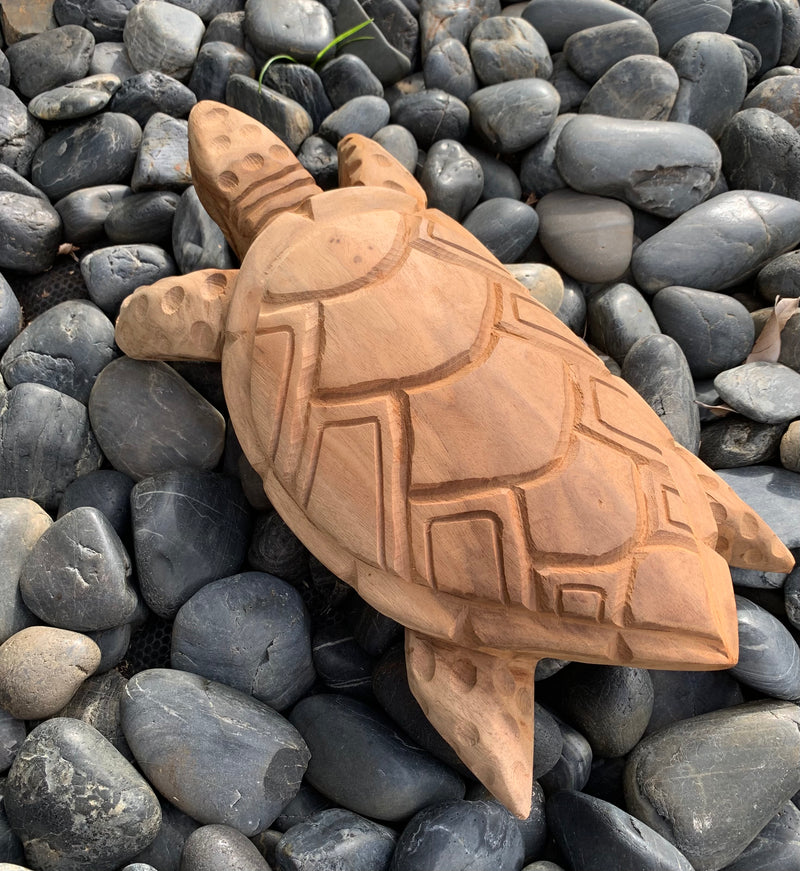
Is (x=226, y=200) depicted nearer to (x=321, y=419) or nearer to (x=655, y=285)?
(x=321, y=419)

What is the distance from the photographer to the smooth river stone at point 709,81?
259 cm

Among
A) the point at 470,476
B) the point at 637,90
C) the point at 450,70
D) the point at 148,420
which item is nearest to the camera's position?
the point at 470,476

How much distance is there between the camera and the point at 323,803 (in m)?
1.78

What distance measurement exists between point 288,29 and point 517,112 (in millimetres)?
916

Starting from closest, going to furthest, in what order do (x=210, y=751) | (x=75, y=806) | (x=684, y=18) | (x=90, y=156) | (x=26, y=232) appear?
(x=75, y=806)
(x=210, y=751)
(x=26, y=232)
(x=90, y=156)
(x=684, y=18)

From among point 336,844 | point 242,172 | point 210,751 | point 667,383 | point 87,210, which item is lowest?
point 336,844

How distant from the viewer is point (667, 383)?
6.77 ft

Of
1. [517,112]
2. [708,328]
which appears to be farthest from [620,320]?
[517,112]

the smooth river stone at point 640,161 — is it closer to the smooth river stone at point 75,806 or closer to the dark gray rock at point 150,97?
the dark gray rock at point 150,97

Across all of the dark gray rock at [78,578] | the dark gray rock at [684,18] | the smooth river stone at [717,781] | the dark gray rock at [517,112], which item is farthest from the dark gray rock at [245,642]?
the dark gray rock at [684,18]

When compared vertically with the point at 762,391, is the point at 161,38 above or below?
above

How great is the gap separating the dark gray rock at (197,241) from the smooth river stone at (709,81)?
5.62 feet

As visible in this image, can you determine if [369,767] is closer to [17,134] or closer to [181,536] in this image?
[181,536]

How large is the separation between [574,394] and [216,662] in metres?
1.12
